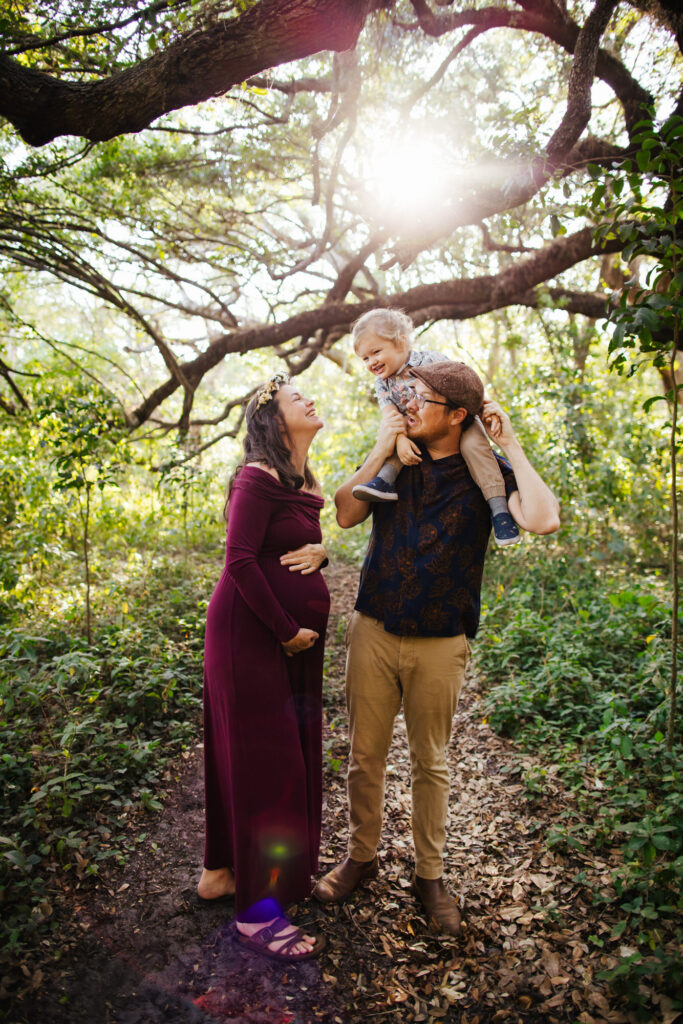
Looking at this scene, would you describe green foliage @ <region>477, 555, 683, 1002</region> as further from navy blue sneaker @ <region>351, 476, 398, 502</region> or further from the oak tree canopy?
the oak tree canopy

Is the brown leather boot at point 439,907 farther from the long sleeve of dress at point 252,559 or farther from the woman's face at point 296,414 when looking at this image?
the woman's face at point 296,414

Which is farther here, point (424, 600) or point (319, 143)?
point (319, 143)

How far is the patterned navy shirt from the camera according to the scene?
245cm

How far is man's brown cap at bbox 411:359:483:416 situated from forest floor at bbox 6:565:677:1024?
7.10 feet

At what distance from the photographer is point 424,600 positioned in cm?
245

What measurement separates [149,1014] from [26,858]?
890mm

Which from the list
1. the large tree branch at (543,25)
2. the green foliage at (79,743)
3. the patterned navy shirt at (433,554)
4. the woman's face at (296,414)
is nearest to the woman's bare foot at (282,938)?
the green foliage at (79,743)

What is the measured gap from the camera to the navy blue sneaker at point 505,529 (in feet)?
7.38

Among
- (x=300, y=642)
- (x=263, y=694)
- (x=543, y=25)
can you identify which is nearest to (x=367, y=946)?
(x=263, y=694)

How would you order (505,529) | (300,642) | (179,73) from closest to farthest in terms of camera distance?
(505,529), (300,642), (179,73)

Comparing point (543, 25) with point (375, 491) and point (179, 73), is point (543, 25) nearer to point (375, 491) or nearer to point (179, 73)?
point (179, 73)

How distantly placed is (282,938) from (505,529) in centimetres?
187

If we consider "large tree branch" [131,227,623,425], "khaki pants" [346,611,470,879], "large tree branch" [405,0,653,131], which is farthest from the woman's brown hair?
"large tree branch" [131,227,623,425]

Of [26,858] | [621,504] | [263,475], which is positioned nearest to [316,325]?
[621,504]
